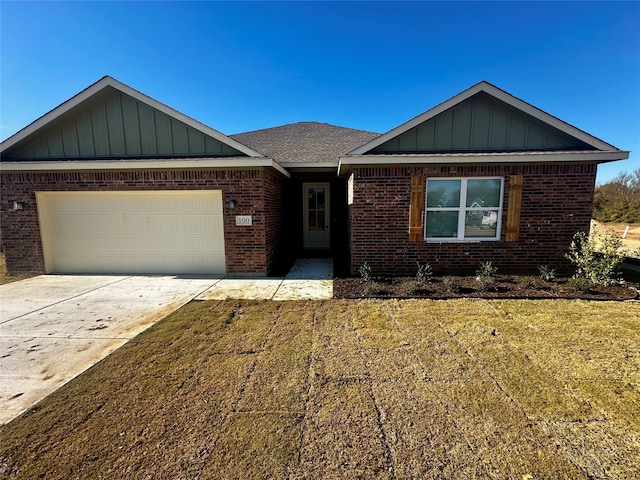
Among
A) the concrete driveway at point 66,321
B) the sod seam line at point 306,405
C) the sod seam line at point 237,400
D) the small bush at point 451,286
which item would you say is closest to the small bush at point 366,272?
the small bush at point 451,286

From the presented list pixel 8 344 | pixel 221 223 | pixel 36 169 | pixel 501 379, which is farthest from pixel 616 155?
pixel 36 169

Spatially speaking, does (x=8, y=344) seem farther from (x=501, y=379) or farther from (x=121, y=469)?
(x=501, y=379)

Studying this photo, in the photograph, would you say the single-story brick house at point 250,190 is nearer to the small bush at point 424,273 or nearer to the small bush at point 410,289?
the small bush at point 424,273

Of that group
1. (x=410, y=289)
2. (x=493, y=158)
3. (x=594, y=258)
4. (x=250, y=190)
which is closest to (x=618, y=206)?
(x=594, y=258)

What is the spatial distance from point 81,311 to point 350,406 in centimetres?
484

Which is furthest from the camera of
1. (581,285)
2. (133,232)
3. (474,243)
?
(133,232)

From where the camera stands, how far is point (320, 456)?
1972 mm

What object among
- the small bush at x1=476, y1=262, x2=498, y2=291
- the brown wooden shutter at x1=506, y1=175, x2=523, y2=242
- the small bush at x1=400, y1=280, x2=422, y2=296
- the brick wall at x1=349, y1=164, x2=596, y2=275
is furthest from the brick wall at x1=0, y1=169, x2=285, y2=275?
the brown wooden shutter at x1=506, y1=175, x2=523, y2=242

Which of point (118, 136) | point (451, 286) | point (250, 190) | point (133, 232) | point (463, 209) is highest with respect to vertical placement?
point (118, 136)

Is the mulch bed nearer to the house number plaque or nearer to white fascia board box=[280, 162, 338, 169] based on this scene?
the house number plaque

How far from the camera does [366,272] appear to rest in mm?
6258

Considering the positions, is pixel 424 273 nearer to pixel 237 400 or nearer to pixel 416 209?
pixel 416 209

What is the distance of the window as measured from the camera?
646cm

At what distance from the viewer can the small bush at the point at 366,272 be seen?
20.3 feet
